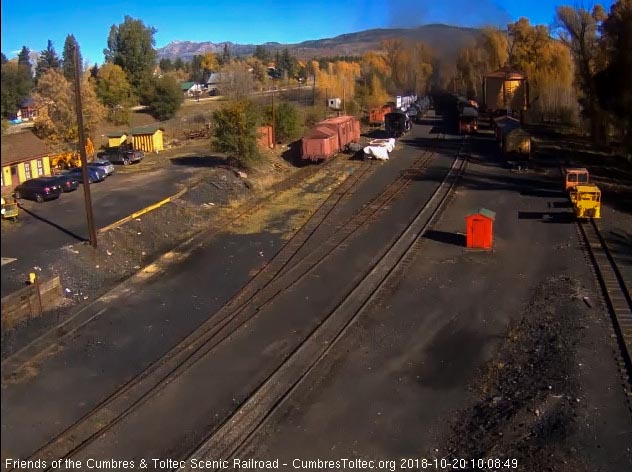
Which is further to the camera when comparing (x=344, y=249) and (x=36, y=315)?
(x=344, y=249)

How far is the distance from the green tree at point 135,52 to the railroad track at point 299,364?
216 ft

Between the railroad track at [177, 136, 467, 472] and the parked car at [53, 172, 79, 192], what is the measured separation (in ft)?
51.8

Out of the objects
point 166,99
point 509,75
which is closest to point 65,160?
point 166,99

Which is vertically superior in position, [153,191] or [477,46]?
[477,46]

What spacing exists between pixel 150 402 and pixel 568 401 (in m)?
7.00

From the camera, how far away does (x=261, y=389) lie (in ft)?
34.7

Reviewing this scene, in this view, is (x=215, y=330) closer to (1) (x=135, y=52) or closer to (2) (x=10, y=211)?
(2) (x=10, y=211)

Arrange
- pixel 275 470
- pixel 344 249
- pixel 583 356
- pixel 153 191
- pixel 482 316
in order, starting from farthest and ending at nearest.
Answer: pixel 153 191, pixel 344 249, pixel 482 316, pixel 583 356, pixel 275 470

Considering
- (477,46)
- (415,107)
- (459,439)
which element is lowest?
(459,439)

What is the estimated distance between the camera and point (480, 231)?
1902 cm

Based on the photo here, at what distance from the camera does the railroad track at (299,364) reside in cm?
903

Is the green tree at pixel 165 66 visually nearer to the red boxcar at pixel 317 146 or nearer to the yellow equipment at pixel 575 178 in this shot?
the red boxcar at pixel 317 146

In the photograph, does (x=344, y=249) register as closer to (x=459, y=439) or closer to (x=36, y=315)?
(x=36, y=315)

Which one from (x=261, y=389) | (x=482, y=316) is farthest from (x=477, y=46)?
(x=261, y=389)
